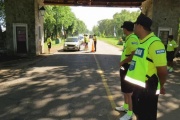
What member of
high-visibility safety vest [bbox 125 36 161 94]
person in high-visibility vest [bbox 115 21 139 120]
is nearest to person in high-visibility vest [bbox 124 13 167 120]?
high-visibility safety vest [bbox 125 36 161 94]

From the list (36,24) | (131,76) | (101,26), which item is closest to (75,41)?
(36,24)

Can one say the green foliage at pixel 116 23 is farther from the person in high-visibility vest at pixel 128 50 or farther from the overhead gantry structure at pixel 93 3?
the person in high-visibility vest at pixel 128 50

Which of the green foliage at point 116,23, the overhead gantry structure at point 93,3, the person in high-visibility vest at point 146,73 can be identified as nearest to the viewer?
the person in high-visibility vest at point 146,73

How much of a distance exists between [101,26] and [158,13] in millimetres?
166844

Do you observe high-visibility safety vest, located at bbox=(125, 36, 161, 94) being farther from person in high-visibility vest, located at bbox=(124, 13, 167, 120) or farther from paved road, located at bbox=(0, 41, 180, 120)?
paved road, located at bbox=(0, 41, 180, 120)

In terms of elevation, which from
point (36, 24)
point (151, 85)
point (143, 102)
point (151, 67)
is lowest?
point (143, 102)

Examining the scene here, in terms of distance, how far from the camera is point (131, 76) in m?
3.81

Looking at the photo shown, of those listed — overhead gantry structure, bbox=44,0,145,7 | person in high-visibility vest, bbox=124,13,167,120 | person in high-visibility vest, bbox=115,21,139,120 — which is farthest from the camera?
overhead gantry structure, bbox=44,0,145,7

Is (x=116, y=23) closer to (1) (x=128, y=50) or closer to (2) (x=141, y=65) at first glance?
(1) (x=128, y=50)

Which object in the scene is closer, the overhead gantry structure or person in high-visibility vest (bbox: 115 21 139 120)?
person in high-visibility vest (bbox: 115 21 139 120)

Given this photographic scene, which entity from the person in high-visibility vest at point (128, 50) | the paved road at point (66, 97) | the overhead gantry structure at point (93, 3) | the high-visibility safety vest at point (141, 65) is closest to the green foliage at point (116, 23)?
the overhead gantry structure at point (93, 3)

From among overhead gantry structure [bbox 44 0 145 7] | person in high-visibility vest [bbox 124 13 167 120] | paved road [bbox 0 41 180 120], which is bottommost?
paved road [bbox 0 41 180 120]

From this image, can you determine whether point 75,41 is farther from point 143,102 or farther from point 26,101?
point 143,102

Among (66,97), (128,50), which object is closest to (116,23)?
(66,97)
